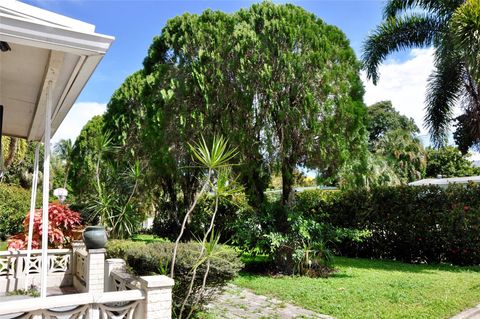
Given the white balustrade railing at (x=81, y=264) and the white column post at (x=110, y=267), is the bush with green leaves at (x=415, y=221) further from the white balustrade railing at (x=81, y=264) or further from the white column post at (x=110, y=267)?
the white column post at (x=110, y=267)

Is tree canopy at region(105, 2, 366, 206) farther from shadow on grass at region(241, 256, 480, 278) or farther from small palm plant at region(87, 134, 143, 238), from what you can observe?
small palm plant at region(87, 134, 143, 238)

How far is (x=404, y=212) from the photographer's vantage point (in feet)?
39.5

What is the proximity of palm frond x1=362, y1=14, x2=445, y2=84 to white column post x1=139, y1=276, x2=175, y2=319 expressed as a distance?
11909mm

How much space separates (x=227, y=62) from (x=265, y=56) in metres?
1.21

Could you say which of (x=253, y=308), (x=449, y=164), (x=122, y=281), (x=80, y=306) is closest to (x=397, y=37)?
(x=253, y=308)

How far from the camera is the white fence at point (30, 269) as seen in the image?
7.51 meters

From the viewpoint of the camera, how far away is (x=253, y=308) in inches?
250

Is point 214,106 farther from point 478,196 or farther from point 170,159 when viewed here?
point 478,196

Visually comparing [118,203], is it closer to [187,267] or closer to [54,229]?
[54,229]

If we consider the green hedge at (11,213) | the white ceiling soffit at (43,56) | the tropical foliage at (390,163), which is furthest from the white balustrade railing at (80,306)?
the green hedge at (11,213)

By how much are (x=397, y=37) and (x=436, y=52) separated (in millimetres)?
1409

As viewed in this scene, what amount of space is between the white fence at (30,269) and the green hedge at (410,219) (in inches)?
238

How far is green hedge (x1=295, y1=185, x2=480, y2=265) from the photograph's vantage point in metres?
11.0

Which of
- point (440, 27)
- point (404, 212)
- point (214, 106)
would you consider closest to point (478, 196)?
point (404, 212)
